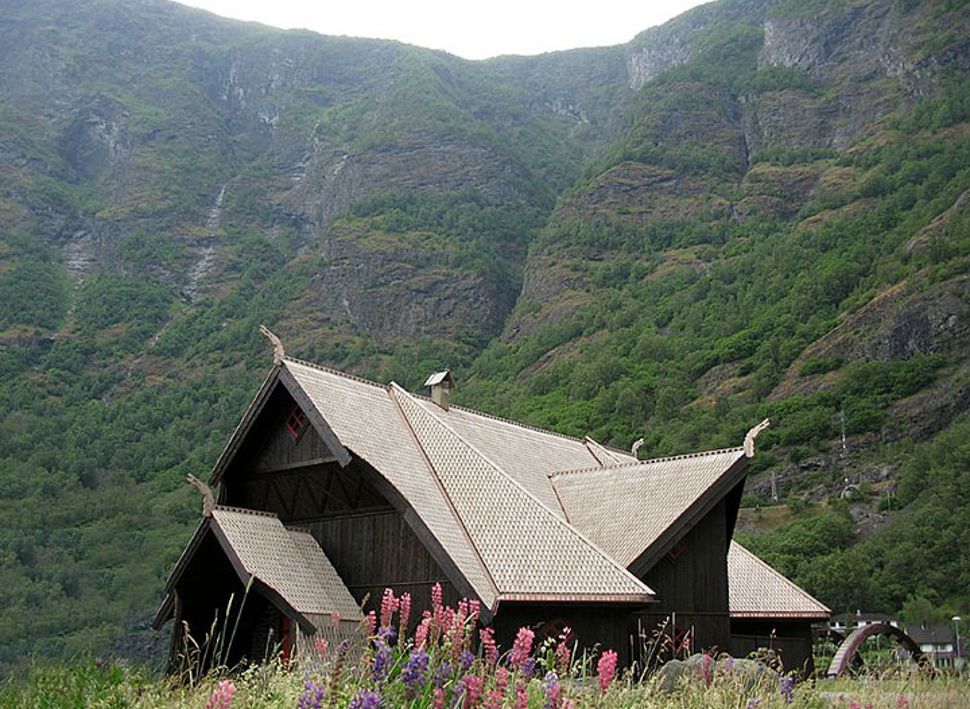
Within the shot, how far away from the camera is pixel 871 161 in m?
121

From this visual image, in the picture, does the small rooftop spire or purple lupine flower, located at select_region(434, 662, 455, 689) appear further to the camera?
the small rooftop spire

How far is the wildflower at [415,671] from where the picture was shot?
5.52m

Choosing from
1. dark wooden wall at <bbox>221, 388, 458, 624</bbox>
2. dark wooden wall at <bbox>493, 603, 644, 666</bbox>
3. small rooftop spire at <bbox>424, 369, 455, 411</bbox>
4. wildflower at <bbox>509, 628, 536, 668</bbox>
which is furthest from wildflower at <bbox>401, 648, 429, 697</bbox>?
small rooftop spire at <bbox>424, 369, 455, 411</bbox>

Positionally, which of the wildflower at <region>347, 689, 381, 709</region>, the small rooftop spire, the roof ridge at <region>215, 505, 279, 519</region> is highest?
the small rooftop spire

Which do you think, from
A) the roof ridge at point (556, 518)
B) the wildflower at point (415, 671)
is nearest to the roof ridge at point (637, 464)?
the roof ridge at point (556, 518)

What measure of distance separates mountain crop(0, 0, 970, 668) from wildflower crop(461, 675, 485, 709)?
62010 mm

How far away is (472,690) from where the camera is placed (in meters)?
5.18

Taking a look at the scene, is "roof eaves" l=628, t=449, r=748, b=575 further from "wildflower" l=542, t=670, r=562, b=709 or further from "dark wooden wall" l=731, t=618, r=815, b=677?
"wildflower" l=542, t=670, r=562, b=709

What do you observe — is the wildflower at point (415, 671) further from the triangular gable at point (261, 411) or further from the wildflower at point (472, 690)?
the triangular gable at point (261, 411)

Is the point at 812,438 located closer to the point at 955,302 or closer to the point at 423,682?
the point at 955,302

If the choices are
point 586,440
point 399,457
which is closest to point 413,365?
point 586,440

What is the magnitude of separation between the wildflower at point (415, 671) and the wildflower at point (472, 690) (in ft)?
0.71

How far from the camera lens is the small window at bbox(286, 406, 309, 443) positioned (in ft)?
68.5

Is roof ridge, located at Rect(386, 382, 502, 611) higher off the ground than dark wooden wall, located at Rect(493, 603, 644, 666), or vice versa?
roof ridge, located at Rect(386, 382, 502, 611)
